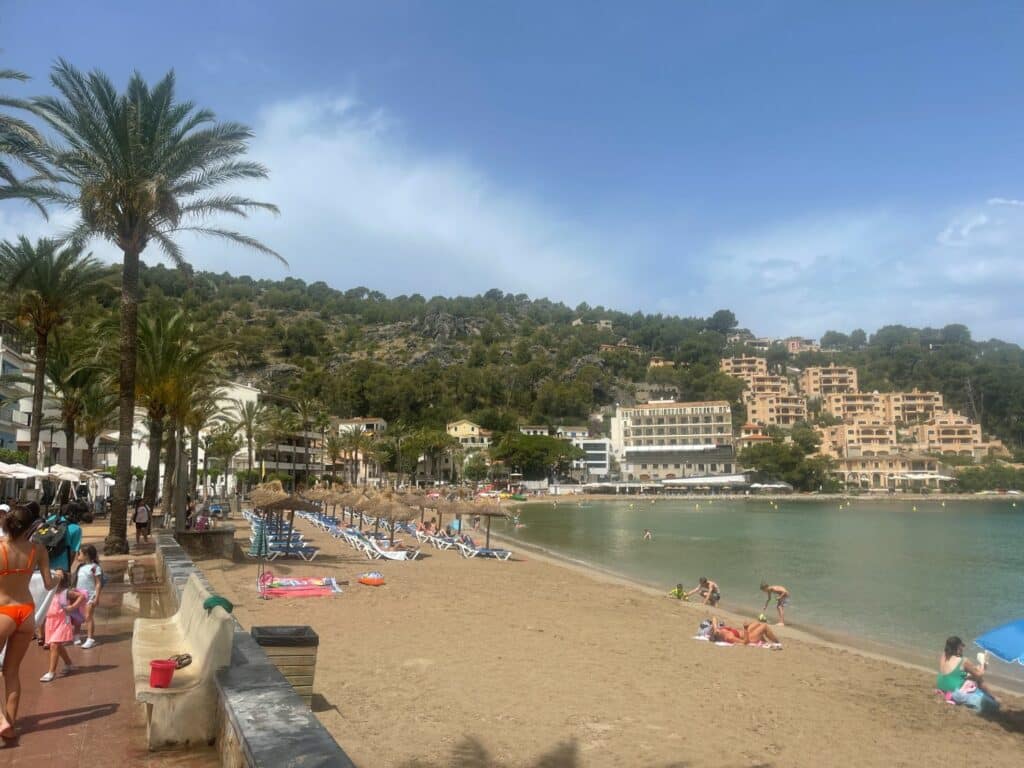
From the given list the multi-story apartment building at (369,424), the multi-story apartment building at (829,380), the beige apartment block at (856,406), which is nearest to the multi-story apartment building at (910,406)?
the beige apartment block at (856,406)

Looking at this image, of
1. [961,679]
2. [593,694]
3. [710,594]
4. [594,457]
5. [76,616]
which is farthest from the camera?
[594,457]

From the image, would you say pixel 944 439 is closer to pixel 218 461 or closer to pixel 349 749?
pixel 218 461

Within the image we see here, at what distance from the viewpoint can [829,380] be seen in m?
166

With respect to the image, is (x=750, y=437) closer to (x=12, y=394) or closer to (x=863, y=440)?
(x=863, y=440)

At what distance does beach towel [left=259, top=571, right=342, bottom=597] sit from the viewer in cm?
1345

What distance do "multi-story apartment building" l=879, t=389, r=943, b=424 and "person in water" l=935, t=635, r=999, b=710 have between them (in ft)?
511

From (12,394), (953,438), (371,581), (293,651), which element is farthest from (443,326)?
(293,651)

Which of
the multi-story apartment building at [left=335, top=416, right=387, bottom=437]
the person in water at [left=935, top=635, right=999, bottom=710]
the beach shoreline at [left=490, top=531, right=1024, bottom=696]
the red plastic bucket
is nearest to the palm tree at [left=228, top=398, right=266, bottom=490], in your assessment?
the beach shoreline at [left=490, top=531, right=1024, bottom=696]

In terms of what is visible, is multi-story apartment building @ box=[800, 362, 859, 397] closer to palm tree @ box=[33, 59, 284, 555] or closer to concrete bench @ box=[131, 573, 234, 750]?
palm tree @ box=[33, 59, 284, 555]

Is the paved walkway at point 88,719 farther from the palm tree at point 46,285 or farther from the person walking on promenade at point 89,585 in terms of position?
the palm tree at point 46,285

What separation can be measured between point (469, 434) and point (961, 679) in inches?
4344

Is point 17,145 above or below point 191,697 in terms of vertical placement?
above

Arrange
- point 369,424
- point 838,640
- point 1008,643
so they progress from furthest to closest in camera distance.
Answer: point 369,424, point 838,640, point 1008,643

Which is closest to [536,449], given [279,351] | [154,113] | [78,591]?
[279,351]
